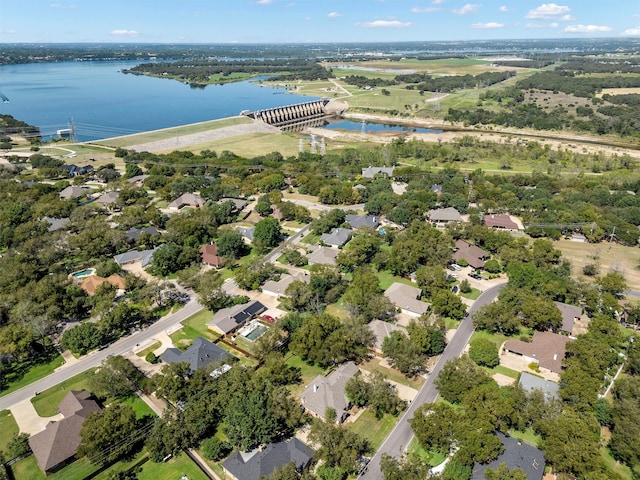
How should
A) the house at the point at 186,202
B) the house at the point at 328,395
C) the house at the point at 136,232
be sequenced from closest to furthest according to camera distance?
the house at the point at 328,395 < the house at the point at 136,232 < the house at the point at 186,202

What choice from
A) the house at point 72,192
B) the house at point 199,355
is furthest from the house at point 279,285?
the house at point 72,192

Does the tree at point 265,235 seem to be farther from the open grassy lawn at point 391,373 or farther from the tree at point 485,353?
the tree at point 485,353

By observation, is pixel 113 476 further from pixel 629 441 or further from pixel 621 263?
pixel 621 263

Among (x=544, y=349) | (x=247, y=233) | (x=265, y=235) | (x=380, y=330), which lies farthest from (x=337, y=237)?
(x=544, y=349)

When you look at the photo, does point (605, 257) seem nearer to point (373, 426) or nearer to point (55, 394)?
point (373, 426)

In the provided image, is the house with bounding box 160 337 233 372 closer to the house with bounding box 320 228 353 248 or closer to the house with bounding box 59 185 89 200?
the house with bounding box 320 228 353 248

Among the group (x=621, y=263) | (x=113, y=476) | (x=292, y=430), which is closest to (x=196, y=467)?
(x=113, y=476)

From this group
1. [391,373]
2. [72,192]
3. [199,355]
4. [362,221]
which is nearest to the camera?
[199,355]
